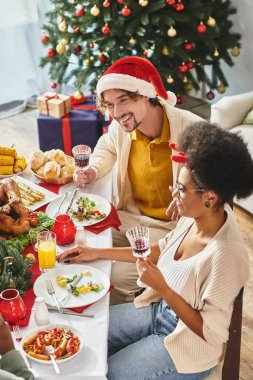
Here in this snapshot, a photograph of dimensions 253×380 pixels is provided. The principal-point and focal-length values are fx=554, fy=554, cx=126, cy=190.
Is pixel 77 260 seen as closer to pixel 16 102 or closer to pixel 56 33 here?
pixel 56 33

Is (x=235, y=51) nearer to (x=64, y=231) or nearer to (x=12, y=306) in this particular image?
(x=64, y=231)

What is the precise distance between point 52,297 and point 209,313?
20.9 inches

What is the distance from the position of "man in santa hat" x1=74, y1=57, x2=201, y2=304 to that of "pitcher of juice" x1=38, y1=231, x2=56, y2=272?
0.50 metres

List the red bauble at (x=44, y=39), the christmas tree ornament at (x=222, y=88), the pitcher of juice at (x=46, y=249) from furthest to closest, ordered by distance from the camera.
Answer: the christmas tree ornament at (x=222, y=88) < the red bauble at (x=44, y=39) < the pitcher of juice at (x=46, y=249)

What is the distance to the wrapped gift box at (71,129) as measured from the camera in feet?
13.2

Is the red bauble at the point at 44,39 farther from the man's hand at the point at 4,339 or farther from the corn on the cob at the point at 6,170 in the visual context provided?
the man's hand at the point at 4,339

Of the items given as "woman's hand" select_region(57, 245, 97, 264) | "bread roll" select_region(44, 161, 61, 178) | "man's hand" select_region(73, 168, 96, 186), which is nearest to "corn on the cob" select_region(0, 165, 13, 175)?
"bread roll" select_region(44, 161, 61, 178)

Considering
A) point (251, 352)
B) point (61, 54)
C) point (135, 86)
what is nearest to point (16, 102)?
point (61, 54)

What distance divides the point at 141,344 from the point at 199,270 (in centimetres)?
38

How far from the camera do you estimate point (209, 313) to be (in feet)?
5.59

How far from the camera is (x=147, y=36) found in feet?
13.4

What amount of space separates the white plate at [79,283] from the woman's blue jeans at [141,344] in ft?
0.76

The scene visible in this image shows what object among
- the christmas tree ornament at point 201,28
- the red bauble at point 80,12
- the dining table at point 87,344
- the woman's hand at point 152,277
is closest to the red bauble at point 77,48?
the red bauble at point 80,12

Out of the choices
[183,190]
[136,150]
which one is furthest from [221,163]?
[136,150]
